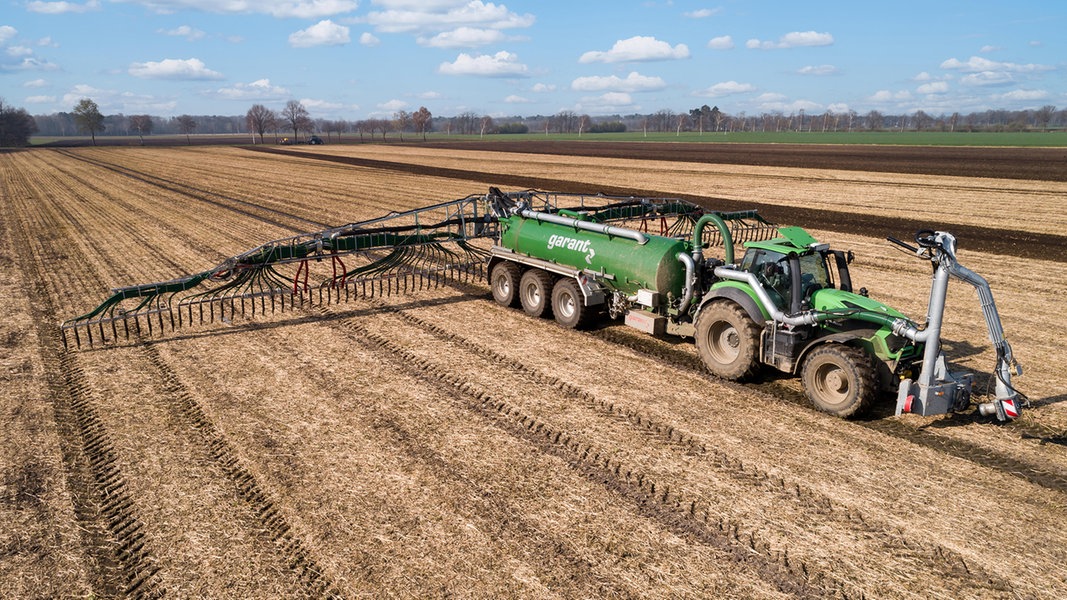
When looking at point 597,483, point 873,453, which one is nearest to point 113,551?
point 597,483

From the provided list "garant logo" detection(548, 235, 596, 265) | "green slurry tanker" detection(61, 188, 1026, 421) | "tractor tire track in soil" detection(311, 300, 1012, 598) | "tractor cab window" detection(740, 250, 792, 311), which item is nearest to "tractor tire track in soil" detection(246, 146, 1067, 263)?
"green slurry tanker" detection(61, 188, 1026, 421)

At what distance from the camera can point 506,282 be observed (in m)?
12.5

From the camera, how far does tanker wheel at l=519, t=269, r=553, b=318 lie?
1170 centimetres

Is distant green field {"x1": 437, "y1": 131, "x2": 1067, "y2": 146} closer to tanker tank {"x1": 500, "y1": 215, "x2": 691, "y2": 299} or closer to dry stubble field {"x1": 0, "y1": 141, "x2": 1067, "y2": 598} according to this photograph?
tanker tank {"x1": 500, "y1": 215, "x2": 691, "y2": 299}

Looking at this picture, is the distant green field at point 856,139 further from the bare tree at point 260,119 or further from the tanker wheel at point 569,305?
the tanker wheel at point 569,305

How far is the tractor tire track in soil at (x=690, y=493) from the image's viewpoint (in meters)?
5.16

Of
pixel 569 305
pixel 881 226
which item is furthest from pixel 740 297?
pixel 881 226

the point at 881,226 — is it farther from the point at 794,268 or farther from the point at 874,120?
the point at 874,120

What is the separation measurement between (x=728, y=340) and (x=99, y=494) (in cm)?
745

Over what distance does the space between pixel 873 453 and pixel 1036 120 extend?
19521 cm

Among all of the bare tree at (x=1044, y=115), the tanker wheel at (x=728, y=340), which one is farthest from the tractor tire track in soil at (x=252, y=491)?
the bare tree at (x=1044, y=115)

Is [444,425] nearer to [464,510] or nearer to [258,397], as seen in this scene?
[464,510]

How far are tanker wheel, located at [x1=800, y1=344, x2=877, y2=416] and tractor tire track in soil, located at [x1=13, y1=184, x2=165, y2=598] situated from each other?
694cm

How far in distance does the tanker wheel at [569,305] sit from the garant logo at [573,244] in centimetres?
56
